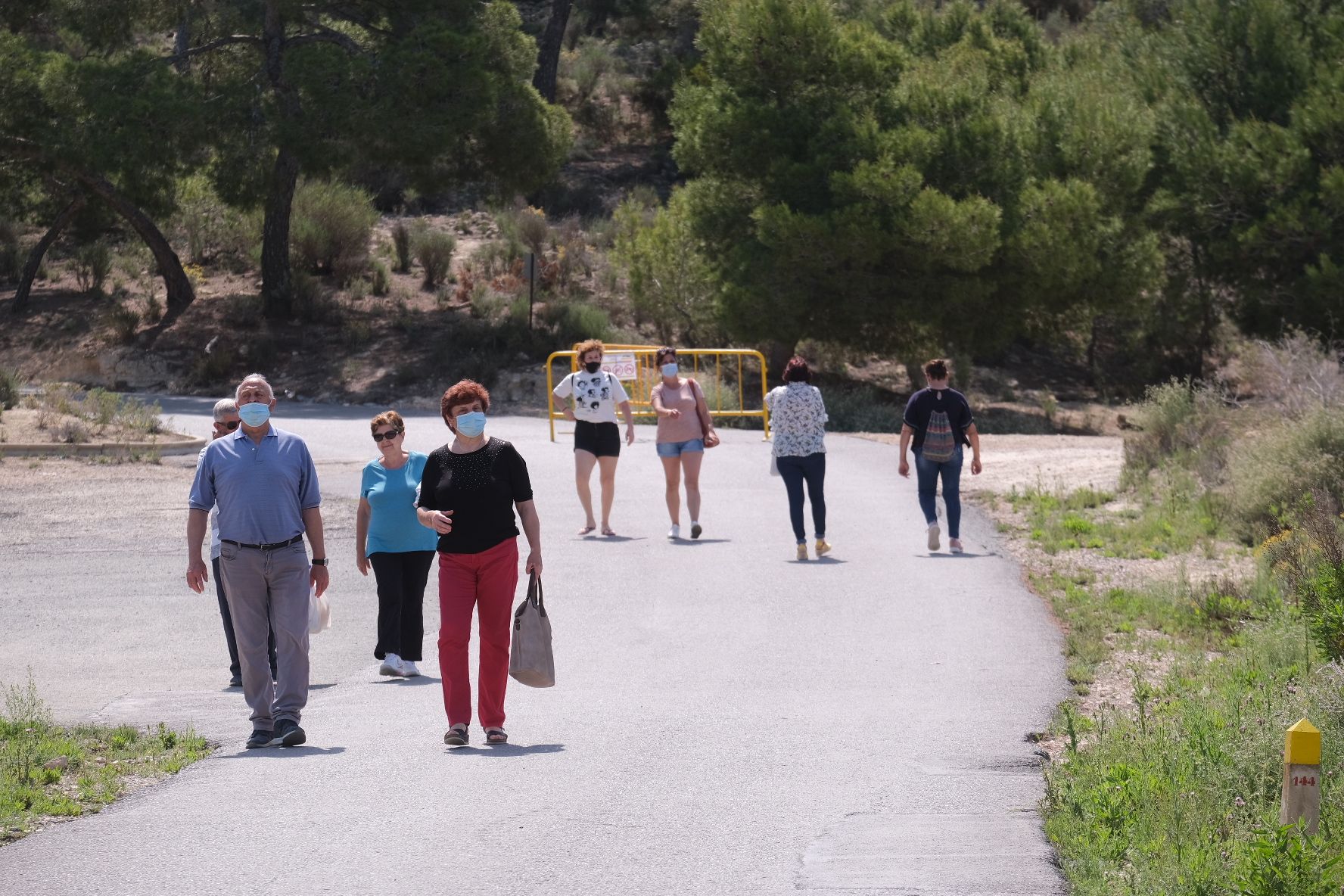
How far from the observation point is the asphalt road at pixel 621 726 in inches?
230

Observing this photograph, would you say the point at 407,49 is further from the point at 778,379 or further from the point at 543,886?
the point at 543,886

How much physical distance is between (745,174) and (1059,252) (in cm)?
651

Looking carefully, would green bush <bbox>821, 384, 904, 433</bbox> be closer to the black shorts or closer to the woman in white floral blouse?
the black shorts

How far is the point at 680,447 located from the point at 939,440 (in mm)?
2425

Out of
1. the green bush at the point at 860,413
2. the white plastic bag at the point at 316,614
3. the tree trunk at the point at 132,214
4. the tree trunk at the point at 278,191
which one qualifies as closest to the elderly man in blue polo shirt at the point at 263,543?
the white plastic bag at the point at 316,614

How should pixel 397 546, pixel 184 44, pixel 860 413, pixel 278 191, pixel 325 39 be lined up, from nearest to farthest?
pixel 397 546, pixel 860 413, pixel 325 39, pixel 278 191, pixel 184 44

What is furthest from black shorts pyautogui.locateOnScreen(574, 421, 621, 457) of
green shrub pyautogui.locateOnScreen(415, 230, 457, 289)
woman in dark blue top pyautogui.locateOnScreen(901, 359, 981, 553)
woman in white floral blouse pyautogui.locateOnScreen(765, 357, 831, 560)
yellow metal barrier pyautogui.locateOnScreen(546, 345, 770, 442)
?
green shrub pyautogui.locateOnScreen(415, 230, 457, 289)

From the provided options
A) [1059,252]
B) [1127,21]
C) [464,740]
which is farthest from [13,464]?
[1127,21]

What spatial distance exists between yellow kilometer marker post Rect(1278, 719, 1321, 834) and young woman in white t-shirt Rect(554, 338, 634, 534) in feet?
31.5

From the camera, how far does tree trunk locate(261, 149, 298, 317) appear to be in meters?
33.7

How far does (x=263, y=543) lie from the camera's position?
7.89 meters

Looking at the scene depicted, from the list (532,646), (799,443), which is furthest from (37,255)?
Answer: (532,646)

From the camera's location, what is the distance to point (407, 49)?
31.5 meters

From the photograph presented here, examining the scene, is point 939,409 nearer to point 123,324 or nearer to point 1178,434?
point 1178,434
